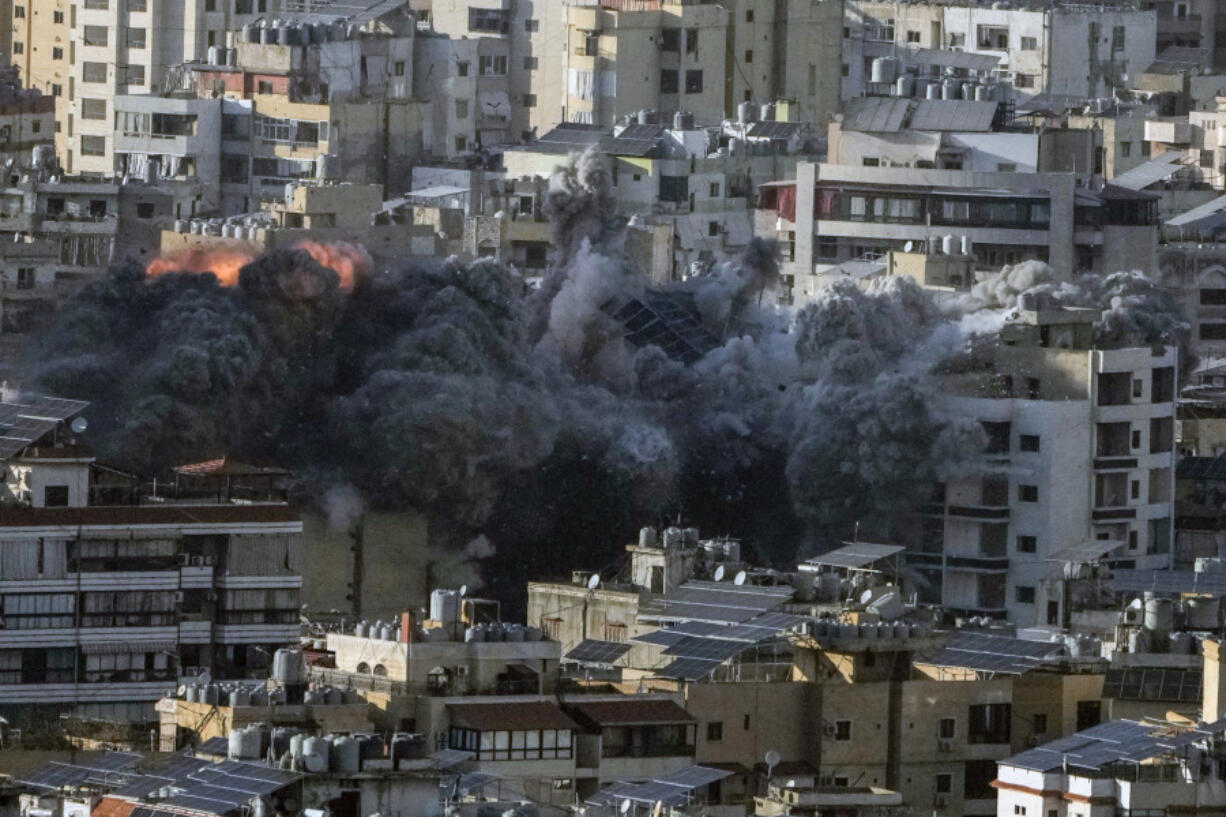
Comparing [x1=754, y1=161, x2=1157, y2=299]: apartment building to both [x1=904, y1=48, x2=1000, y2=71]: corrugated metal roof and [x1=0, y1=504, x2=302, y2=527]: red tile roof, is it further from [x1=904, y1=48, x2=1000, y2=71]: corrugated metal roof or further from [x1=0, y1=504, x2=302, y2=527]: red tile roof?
[x1=0, y1=504, x2=302, y2=527]: red tile roof

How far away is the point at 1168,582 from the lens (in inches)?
3770

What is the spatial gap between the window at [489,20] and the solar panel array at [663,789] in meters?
73.3

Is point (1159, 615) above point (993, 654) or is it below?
above

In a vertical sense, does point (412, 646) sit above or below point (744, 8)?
below

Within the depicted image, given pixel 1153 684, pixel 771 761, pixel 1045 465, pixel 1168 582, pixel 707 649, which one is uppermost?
pixel 1045 465

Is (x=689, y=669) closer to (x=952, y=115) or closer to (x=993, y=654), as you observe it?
(x=993, y=654)

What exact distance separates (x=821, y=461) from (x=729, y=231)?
74.0ft

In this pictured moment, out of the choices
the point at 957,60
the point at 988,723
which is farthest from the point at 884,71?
the point at 988,723

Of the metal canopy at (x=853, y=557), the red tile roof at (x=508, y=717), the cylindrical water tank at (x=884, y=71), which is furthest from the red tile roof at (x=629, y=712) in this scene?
the cylindrical water tank at (x=884, y=71)

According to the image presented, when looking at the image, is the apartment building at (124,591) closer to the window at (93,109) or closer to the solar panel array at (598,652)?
the solar panel array at (598,652)

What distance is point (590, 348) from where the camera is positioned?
365 feet

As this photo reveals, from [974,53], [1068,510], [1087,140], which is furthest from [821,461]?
[974,53]

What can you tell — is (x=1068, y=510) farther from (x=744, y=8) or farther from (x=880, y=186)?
(x=744, y=8)

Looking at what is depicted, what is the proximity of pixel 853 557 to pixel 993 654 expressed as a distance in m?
11.5
